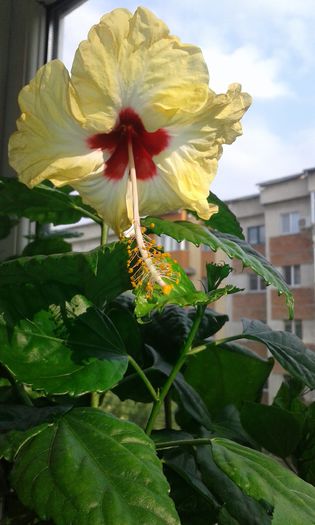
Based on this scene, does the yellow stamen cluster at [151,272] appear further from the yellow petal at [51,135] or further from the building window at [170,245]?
the building window at [170,245]

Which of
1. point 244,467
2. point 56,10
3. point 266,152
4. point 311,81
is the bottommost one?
point 244,467

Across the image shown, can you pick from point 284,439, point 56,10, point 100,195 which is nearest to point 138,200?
point 100,195

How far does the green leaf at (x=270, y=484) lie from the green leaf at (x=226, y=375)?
28 cm

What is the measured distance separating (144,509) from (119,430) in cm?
10

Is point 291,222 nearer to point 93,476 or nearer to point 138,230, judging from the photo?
point 138,230

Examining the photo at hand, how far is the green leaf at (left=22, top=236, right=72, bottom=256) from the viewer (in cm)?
91

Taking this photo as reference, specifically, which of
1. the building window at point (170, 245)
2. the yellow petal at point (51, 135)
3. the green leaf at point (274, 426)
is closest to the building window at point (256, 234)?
the building window at point (170, 245)

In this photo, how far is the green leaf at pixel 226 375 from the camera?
0.80 m

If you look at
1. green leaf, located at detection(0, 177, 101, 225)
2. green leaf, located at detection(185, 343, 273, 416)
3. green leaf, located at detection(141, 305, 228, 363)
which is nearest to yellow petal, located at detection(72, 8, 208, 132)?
green leaf, located at detection(0, 177, 101, 225)

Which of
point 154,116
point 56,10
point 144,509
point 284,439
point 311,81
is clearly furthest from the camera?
point 56,10

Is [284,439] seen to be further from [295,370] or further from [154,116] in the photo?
[154,116]

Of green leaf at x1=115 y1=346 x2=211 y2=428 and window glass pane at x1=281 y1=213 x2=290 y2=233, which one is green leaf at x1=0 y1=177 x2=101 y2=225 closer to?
green leaf at x1=115 y1=346 x2=211 y2=428

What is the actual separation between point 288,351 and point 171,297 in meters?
0.27

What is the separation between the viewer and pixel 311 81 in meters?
0.92
